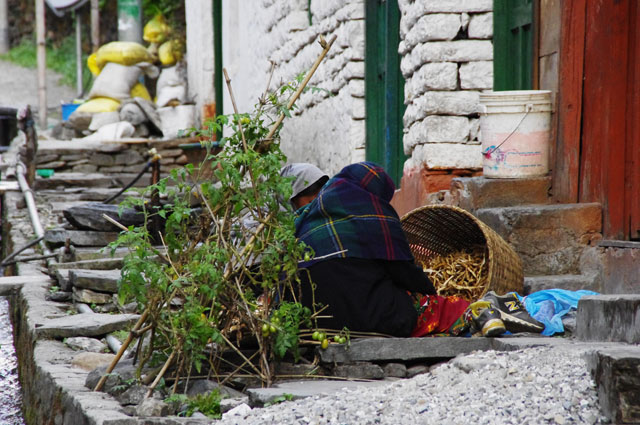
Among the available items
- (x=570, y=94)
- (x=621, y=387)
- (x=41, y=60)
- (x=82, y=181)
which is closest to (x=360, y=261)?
(x=621, y=387)

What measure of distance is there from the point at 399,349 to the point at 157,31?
17782 millimetres

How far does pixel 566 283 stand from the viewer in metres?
4.99

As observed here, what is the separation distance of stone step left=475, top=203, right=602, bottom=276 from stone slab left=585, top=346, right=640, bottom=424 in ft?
8.61

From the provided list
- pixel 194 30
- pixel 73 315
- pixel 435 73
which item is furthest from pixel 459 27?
pixel 194 30

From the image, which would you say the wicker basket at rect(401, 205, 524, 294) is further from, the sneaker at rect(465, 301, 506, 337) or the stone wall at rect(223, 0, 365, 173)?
the stone wall at rect(223, 0, 365, 173)

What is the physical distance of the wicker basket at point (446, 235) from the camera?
16.2ft

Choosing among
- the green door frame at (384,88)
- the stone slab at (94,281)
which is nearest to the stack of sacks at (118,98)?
the green door frame at (384,88)

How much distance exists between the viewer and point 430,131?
605 cm

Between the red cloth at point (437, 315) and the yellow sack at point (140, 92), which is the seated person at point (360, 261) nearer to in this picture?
the red cloth at point (437, 315)

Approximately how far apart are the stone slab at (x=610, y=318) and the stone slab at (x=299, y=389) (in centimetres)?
81

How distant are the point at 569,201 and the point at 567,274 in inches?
16.7

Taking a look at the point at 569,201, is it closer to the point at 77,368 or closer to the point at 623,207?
the point at 623,207

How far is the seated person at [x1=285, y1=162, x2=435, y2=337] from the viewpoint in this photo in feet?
13.1

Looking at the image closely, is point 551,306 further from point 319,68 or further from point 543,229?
point 319,68
